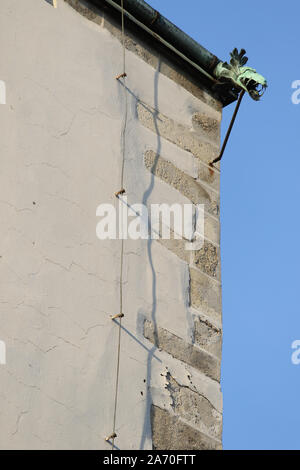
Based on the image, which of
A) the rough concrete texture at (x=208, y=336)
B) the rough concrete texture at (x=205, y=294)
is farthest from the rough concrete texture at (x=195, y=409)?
the rough concrete texture at (x=205, y=294)

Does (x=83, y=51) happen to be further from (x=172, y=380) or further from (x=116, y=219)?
(x=172, y=380)

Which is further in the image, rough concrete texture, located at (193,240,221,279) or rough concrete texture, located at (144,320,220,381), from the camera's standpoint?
rough concrete texture, located at (193,240,221,279)

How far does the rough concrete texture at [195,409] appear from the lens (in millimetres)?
3871

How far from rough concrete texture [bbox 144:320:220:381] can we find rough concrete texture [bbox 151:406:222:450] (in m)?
0.26

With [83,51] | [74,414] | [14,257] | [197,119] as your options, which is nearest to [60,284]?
[14,257]

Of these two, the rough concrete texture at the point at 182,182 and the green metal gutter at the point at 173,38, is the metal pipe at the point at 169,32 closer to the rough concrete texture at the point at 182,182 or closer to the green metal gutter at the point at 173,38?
the green metal gutter at the point at 173,38

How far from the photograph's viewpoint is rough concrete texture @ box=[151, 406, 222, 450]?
3729mm

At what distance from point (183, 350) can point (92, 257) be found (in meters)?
0.55

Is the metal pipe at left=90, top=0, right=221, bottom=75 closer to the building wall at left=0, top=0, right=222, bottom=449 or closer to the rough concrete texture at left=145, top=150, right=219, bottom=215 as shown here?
the building wall at left=0, top=0, right=222, bottom=449

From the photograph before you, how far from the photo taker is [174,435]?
379 centimetres

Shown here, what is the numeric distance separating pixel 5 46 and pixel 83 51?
460 mm

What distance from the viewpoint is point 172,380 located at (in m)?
3.89

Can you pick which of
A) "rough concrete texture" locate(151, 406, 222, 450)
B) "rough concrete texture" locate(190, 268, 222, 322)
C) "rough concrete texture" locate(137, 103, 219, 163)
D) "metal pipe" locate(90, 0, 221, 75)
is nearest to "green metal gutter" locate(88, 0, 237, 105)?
"metal pipe" locate(90, 0, 221, 75)
